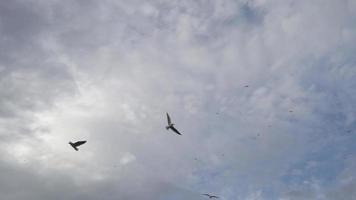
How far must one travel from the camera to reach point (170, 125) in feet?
409

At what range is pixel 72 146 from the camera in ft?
417

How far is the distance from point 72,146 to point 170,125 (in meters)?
30.5
